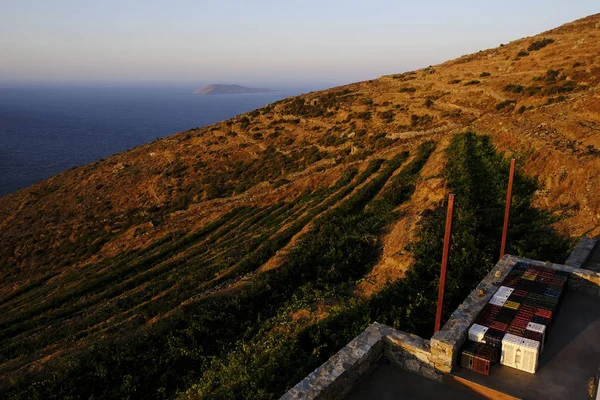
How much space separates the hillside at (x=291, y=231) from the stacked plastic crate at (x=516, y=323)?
2739mm

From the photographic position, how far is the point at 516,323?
9.84m

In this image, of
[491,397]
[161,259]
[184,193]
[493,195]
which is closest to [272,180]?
[184,193]

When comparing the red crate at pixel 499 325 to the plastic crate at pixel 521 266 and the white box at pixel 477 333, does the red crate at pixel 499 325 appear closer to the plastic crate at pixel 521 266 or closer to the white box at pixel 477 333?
the white box at pixel 477 333

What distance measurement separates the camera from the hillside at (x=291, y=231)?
1523cm

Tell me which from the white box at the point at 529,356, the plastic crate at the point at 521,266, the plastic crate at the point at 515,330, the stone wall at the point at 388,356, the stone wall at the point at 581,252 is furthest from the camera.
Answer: the stone wall at the point at 581,252

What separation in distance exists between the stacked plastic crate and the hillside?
2.74 metres

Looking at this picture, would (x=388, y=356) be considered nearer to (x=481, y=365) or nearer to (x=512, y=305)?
(x=481, y=365)

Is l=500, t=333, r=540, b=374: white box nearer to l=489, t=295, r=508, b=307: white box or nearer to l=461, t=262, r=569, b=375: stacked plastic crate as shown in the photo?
l=461, t=262, r=569, b=375: stacked plastic crate

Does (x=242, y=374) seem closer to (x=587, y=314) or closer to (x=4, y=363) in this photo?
(x=587, y=314)

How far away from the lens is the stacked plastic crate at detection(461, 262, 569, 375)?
356 inches

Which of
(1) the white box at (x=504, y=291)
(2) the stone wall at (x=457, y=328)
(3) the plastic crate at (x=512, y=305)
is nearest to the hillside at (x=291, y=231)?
(2) the stone wall at (x=457, y=328)

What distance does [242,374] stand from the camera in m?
12.1

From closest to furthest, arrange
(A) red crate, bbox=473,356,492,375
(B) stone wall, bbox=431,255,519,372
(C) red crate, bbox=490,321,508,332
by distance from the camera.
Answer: (A) red crate, bbox=473,356,492,375
(B) stone wall, bbox=431,255,519,372
(C) red crate, bbox=490,321,508,332

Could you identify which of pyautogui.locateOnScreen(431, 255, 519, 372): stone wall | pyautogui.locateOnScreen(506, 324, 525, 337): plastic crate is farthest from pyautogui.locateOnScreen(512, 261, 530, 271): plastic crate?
pyautogui.locateOnScreen(506, 324, 525, 337): plastic crate
